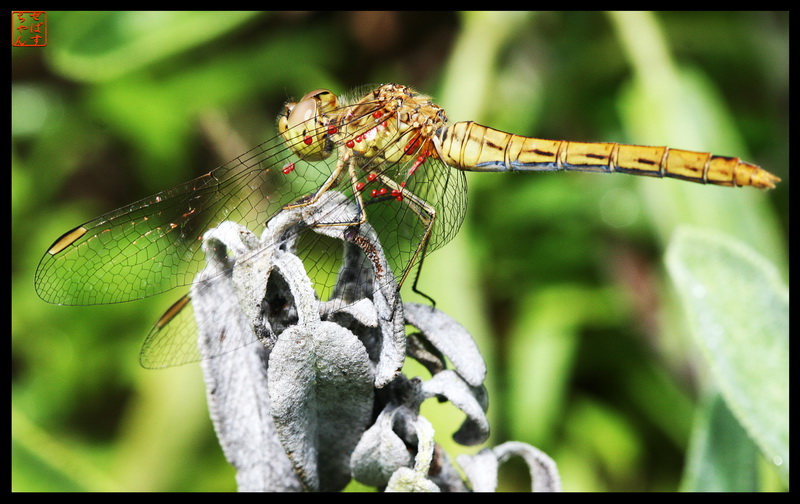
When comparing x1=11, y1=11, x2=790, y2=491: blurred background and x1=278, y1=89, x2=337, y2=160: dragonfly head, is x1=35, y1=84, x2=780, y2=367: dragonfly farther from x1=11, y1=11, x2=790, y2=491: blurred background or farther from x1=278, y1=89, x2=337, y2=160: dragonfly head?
x1=11, y1=11, x2=790, y2=491: blurred background

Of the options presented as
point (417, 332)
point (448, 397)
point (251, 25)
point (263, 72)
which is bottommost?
point (448, 397)

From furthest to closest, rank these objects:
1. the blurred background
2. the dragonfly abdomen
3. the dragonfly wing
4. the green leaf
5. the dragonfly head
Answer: the blurred background, the dragonfly abdomen, the dragonfly head, the dragonfly wing, the green leaf

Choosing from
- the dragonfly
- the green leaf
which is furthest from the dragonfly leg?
the green leaf

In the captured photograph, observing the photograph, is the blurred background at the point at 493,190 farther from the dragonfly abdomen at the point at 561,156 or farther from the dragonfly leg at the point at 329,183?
the dragonfly leg at the point at 329,183

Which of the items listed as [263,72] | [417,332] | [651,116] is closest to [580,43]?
[651,116]
